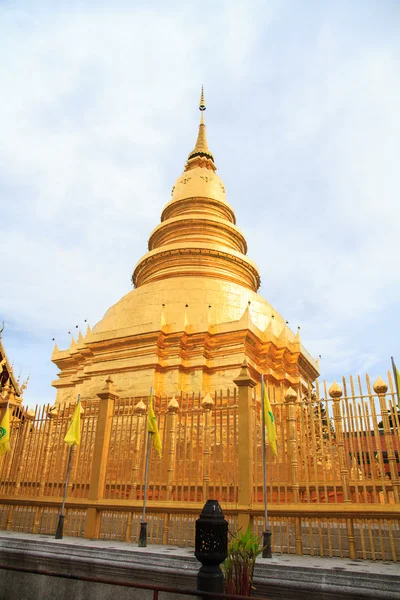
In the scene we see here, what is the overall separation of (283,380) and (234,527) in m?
9.47

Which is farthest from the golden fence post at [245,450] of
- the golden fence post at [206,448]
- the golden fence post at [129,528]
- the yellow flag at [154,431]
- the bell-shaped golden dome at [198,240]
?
the bell-shaped golden dome at [198,240]

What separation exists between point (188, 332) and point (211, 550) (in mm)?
11657

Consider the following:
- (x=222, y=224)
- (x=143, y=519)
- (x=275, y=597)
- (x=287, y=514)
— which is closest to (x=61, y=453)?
(x=143, y=519)

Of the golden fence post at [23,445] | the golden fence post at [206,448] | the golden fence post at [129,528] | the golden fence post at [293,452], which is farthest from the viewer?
the golden fence post at [23,445]

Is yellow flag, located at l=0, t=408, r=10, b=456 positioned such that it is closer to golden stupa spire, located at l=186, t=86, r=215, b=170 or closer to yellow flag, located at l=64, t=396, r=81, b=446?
yellow flag, located at l=64, t=396, r=81, b=446

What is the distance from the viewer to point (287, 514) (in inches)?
246

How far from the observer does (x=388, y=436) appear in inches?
236

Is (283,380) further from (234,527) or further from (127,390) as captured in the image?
(234,527)

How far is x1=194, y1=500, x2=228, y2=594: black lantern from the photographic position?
158 inches

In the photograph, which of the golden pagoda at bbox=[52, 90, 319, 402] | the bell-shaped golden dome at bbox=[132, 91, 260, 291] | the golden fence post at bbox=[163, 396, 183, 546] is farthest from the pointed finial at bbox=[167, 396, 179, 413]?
the bell-shaped golden dome at bbox=[132, 91, 260, 291]

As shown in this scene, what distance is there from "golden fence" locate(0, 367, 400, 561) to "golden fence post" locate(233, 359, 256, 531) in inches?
0.6

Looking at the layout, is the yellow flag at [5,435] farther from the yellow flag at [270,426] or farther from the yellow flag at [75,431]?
the yellow flag at [270,426]

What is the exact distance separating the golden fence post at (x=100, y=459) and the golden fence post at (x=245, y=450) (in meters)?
2.54

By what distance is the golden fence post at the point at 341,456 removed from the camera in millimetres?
5797
